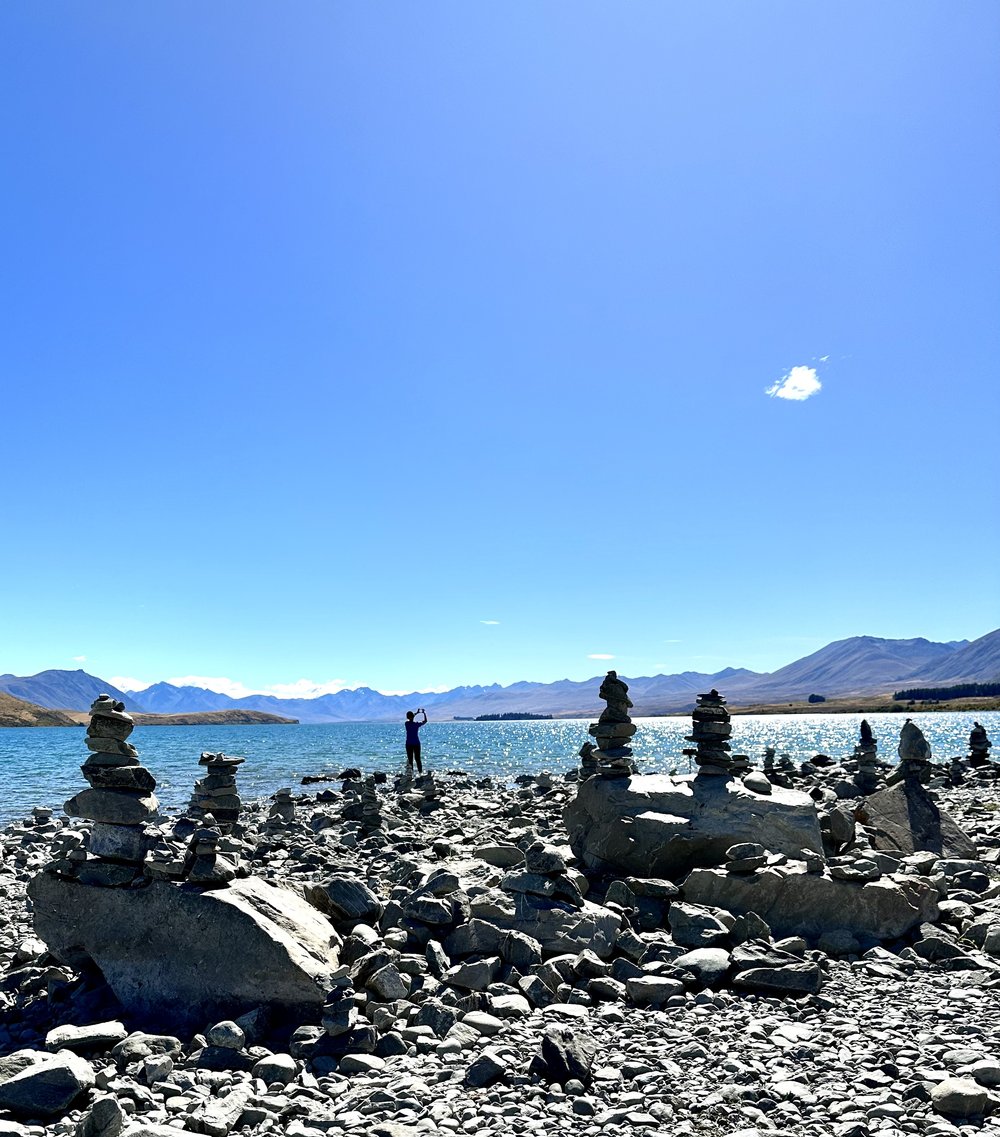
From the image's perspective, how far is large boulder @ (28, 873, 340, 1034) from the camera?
29.0 feet

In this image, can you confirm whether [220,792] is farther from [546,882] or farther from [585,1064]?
[585,1064]

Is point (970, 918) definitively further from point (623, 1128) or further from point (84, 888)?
point (84, 888)

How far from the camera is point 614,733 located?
17141 millimetres

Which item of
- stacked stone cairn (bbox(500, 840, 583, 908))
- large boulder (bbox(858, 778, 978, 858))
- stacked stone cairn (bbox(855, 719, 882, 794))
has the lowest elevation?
stacked stone cairn (bbox(855, 719, 882, 794))

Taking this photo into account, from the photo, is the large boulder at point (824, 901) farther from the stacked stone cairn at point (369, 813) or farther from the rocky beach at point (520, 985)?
the stacked stone cairn at point (369, 813)

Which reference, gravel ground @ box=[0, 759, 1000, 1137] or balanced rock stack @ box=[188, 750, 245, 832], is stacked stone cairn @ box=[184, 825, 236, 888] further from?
balanced rock stack @ box=[188, 750, 245, 832]

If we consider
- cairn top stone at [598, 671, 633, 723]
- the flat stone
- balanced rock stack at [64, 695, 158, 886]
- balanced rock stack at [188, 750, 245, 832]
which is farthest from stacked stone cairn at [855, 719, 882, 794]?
the flat stone

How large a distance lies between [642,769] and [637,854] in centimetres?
3556

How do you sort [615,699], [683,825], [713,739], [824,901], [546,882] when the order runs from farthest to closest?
1. [615,699]
2. [713,739]
3. [683,825]
4. [546,882]
5. [824,901]

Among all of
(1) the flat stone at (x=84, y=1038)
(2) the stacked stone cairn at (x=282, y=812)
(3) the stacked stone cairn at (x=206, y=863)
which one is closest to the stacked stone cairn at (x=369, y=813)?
(2) the stacked stone cairn at (x=282, y=812)

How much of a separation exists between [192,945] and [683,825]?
9.15 meters

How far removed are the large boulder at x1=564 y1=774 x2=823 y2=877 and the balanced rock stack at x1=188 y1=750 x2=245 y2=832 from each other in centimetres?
1134

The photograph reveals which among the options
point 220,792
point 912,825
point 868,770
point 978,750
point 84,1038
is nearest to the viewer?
point 84,1038

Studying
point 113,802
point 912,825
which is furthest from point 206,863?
point 912,825
